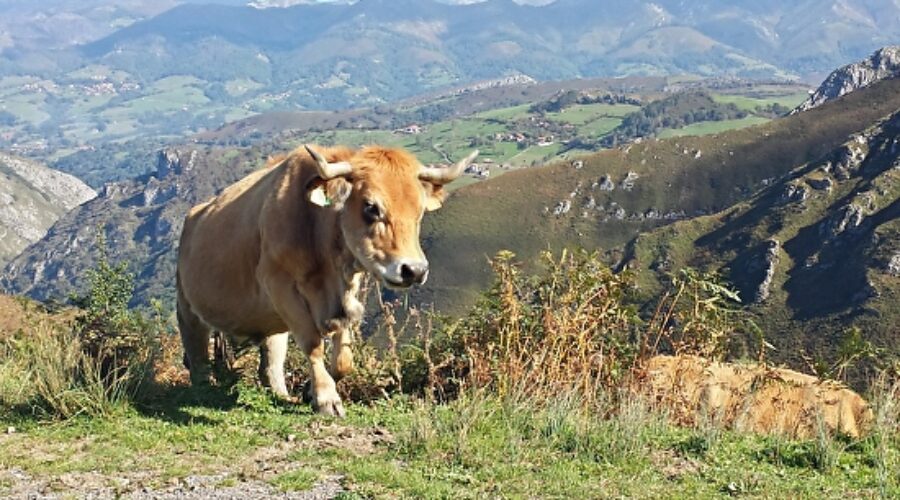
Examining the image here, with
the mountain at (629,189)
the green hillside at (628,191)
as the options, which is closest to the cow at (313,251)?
the green hillside at (628,191)

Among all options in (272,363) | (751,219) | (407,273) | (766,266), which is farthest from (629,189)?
(407,273)

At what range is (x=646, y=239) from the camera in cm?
14775

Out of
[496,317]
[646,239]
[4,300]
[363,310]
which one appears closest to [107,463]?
[363,310]

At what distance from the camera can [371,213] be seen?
6.99m

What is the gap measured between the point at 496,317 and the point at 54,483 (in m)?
4.51

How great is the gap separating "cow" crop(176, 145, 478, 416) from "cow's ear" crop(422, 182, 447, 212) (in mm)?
10

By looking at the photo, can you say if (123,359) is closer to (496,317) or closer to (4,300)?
(496,317)

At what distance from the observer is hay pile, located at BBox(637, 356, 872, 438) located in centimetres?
809

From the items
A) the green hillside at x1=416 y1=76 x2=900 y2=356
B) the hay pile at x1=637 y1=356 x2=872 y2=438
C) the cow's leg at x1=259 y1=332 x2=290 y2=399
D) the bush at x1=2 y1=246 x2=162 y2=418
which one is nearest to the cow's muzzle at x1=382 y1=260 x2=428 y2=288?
the hay pile at x1=637 y1=356 x2=872 y2=438

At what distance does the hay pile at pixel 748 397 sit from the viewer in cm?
809

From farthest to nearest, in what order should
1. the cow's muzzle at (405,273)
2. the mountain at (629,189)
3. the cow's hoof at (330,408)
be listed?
the mountain at (629,189) < the cow's hoof at (330,408) < the cow's muzzle at (405,273)

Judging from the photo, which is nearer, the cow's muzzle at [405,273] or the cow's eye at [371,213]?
the cow's muzzle at [405,273]

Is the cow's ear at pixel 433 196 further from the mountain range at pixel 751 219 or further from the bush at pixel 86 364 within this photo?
the mountain range at pixel 751 219

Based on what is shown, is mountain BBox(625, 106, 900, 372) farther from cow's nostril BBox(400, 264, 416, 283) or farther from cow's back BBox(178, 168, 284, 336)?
cow's nostril BBox(400, 264, 416, 283)
